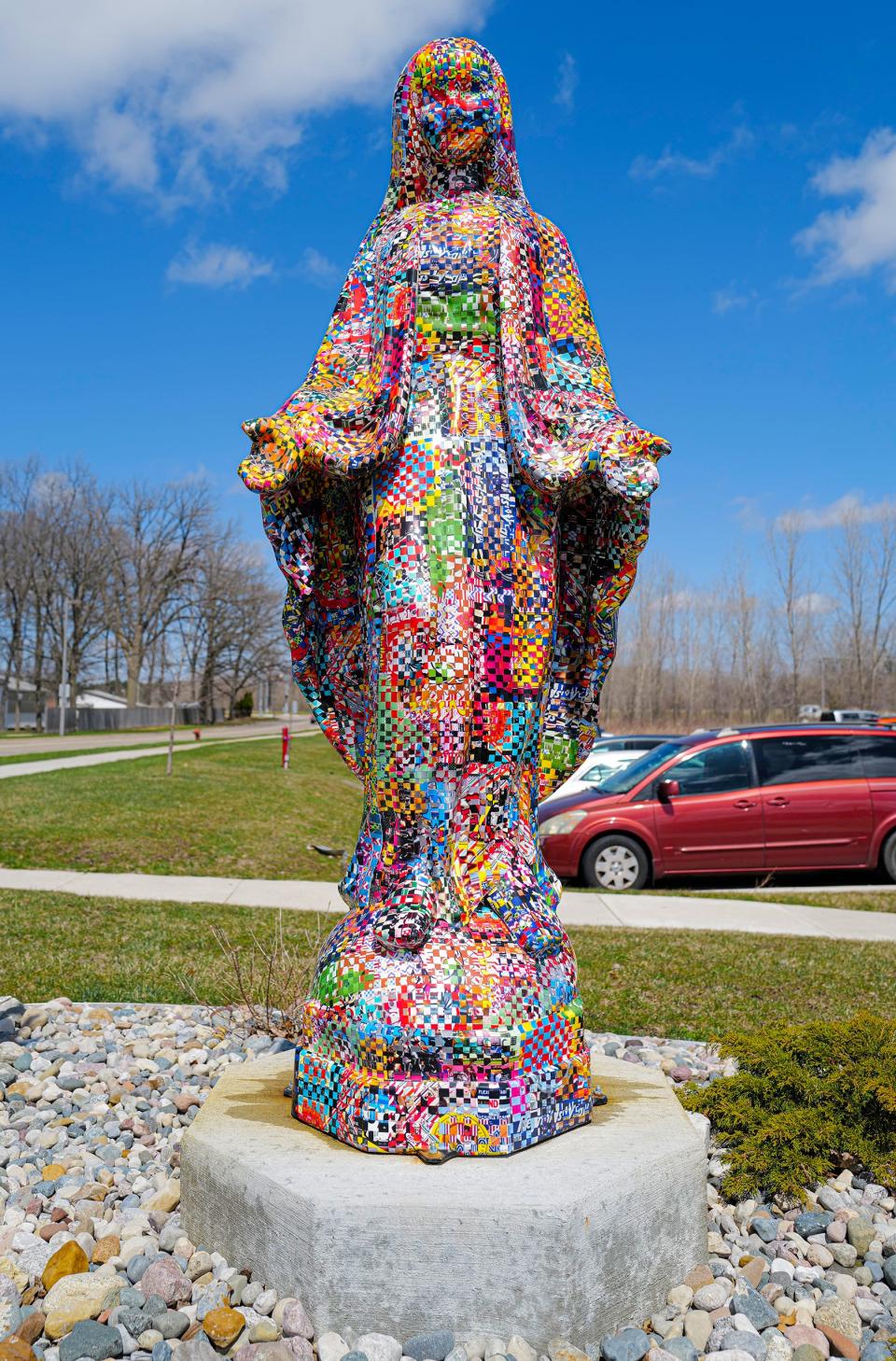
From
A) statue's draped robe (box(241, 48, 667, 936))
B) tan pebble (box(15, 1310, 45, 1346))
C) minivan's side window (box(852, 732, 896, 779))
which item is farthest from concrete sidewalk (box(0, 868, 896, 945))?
tan pebble (box(15, 1310, 45, 1346))

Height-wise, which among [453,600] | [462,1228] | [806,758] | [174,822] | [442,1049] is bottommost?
[174,822]

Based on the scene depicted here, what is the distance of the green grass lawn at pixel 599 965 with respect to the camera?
6129 mm

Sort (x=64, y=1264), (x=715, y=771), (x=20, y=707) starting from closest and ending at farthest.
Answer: (x=64, y=1264)
(x=715, y=771)
(x=20, y=707)

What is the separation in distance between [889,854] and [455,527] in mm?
9702

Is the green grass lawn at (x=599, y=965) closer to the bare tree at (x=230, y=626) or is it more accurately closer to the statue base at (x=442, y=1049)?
the statue base at (x=442, y=1049)

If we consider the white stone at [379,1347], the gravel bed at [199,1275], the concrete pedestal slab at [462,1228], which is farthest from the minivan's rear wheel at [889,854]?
the white stone at [379,1347]

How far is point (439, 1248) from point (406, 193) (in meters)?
3.26

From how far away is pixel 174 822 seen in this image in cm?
1366

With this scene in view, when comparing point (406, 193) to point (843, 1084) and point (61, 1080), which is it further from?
point (61, 1080)

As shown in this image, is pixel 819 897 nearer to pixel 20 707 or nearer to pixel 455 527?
pixel 455 527

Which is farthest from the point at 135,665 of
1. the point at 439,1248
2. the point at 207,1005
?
the point at 439,1248

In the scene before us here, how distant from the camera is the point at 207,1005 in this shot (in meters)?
5.82

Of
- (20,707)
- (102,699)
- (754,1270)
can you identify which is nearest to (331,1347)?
(754,1270)

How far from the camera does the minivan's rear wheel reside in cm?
1132
